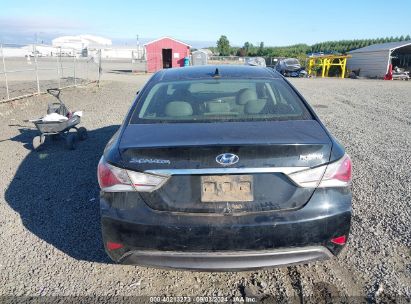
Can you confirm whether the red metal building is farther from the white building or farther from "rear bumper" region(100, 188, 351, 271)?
"rear bumper" region(100, 188, 351, 271)

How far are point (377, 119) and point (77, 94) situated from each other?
1131 cm

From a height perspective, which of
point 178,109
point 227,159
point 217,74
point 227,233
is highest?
point 217,74

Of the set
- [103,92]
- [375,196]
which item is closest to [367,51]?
[103,92]

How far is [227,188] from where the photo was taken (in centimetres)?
230

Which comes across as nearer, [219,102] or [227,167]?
[227,167]

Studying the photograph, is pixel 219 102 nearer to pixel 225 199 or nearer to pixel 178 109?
pixel 178 109

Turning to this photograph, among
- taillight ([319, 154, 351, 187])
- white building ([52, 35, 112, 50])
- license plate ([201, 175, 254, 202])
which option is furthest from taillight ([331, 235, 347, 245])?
white building ([52, 35, 112, 50])

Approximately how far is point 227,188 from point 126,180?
66cm

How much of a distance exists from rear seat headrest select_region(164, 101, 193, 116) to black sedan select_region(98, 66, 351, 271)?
1.65 ft

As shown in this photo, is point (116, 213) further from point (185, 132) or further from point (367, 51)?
point (367, 51)

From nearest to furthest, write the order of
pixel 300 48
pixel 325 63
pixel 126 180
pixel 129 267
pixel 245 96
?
1. pixel 126 180
2. pixel 129 267
3. pixel 245 96
4. pixel 325 63
5. pixel 300 48

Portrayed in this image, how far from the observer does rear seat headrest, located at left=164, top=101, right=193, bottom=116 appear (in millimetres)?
2992

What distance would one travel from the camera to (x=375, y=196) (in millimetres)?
4398

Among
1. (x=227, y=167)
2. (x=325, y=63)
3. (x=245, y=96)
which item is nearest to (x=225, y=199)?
(x=227, y=167)
